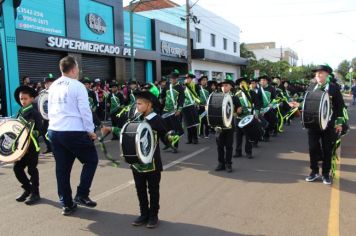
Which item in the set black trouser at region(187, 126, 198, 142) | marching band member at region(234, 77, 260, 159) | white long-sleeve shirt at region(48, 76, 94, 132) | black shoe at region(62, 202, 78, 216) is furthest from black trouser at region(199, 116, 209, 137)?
white long-sleeve shirt at region(48, 76, 94, 132)

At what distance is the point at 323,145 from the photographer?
662cm

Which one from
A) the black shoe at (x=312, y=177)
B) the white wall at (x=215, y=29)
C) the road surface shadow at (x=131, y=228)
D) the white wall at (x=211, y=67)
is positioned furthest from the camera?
the white wall at (x=215, y=29)

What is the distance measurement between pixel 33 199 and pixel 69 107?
5.53 ft

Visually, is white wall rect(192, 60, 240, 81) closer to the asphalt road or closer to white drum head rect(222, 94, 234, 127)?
white drum head rect(222, 94, 234, 127)

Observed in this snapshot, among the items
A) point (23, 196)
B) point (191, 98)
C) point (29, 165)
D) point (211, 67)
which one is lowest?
point (23, 196)

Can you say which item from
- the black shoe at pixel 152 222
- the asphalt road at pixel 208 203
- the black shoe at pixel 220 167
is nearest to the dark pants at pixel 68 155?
the asphalt road at pixel 208 203

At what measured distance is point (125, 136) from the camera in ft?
15.1

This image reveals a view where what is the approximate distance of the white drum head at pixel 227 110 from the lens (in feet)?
24.6

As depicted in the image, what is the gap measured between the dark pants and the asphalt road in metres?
0.37

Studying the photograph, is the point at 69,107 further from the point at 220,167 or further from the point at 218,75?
the point at 218,75

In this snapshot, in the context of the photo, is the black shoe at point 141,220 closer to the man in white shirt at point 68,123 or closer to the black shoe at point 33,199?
the man in white shirt at point 68,123

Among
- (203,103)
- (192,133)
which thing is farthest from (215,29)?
(192,133)

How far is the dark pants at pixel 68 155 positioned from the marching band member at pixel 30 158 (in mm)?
779

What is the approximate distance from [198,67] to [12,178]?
89.2ft
